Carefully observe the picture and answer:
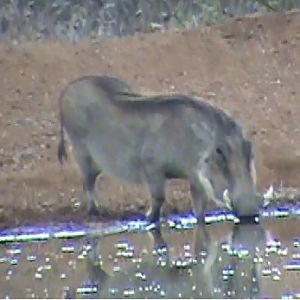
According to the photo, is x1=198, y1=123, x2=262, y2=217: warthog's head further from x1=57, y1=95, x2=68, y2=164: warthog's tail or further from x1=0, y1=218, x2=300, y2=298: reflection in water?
x1=57, y1=95, x2=68, y2=164: warthog's tail

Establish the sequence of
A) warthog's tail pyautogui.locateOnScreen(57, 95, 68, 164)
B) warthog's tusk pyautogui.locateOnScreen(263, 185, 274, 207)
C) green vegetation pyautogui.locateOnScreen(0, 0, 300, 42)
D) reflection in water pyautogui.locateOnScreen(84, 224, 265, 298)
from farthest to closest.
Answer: green vegetation pyautogui.locateOnScreen(0, 0, 300, 42) → warthog's tail pyautogui.locateOnScreen(57, 95, 68, 164) → warthog's tusk pyautogui.locateOnScreen(263, 185, 274, 207) → reflection in water pyautogui.locateOnScreen(84, 224, 265, 298)

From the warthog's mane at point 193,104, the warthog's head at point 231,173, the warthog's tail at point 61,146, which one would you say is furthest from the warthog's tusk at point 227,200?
the warthog's tail at point 61,146

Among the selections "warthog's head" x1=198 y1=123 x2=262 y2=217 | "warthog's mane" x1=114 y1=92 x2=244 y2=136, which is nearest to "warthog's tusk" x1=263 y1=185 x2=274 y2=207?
"warthog's head" x1=198 y1=123 x2=262 y2=217

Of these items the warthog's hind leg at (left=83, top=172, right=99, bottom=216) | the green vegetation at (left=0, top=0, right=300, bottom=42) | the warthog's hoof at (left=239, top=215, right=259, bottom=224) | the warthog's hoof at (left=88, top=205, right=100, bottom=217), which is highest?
the green vegetation at (left=0, top=0, right=300, bottom=42)

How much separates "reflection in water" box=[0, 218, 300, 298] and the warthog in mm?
103

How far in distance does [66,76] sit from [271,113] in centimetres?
72

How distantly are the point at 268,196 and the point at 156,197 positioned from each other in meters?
0.37

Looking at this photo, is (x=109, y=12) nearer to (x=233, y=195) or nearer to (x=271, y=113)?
(x=271, y=113)

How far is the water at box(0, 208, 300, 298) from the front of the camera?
216 centimetres

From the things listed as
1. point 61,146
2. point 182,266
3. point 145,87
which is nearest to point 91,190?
point 61,146

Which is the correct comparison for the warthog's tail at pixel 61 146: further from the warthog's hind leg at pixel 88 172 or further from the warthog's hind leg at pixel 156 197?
the warthog's hind leg at pixel 156 197

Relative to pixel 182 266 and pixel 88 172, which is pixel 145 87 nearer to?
pixel 88 172

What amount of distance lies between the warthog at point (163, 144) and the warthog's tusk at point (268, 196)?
4.9 inches

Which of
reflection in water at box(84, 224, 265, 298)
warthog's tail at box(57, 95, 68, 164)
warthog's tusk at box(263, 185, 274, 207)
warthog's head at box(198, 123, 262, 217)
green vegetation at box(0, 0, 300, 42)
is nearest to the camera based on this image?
reflection in water at box(84, 224, 265, 298)
